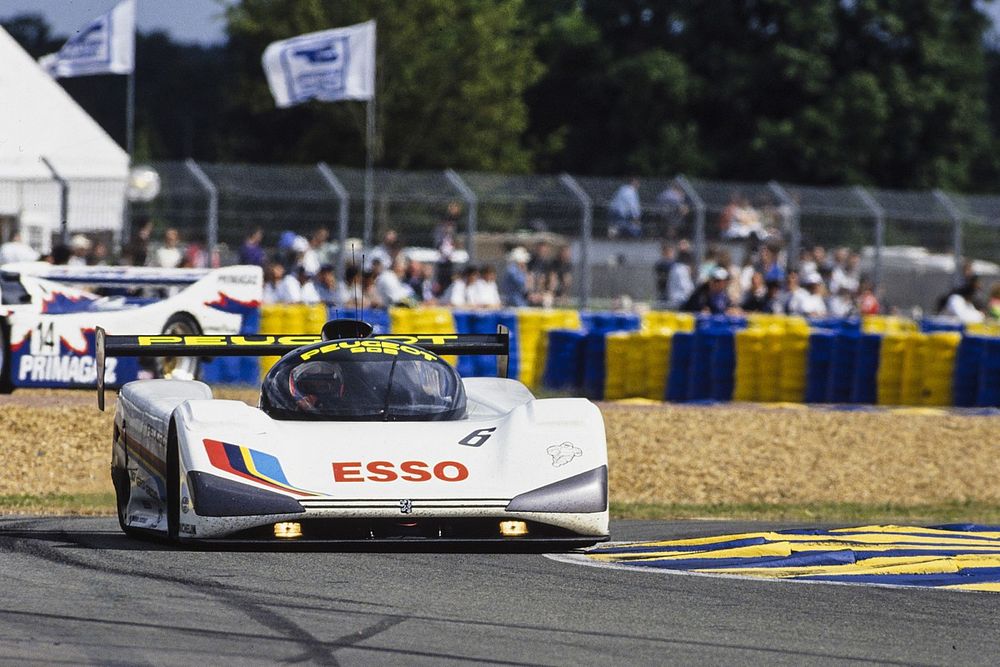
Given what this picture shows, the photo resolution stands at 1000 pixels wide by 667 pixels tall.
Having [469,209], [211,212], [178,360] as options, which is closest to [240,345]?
[178,360]

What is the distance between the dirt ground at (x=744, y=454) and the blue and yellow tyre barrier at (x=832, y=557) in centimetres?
343

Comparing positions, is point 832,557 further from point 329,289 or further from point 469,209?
point 469,209

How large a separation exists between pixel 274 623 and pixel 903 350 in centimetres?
1125

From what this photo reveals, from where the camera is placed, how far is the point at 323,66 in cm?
2286

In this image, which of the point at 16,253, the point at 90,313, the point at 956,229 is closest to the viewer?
the point at 90,313

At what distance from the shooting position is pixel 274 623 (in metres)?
6.22

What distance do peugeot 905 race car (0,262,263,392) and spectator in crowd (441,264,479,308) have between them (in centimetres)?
515

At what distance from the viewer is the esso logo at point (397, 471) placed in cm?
782

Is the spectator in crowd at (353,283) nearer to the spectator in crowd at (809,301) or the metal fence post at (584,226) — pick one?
the metal fence post at (584,226)

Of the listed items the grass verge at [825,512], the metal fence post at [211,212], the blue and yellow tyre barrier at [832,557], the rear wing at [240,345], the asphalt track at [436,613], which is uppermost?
the metal fence post at [211,212]

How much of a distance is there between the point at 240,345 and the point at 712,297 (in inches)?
426

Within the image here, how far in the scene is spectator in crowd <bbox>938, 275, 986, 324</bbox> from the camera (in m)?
20.7

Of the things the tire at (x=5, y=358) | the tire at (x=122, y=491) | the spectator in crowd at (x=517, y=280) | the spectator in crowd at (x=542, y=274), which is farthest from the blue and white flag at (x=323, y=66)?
the tire at (x=122, y=491)

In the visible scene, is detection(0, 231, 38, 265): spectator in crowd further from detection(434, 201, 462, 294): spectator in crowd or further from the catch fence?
detection(434, 201, 462, 294): spectator in crowd
